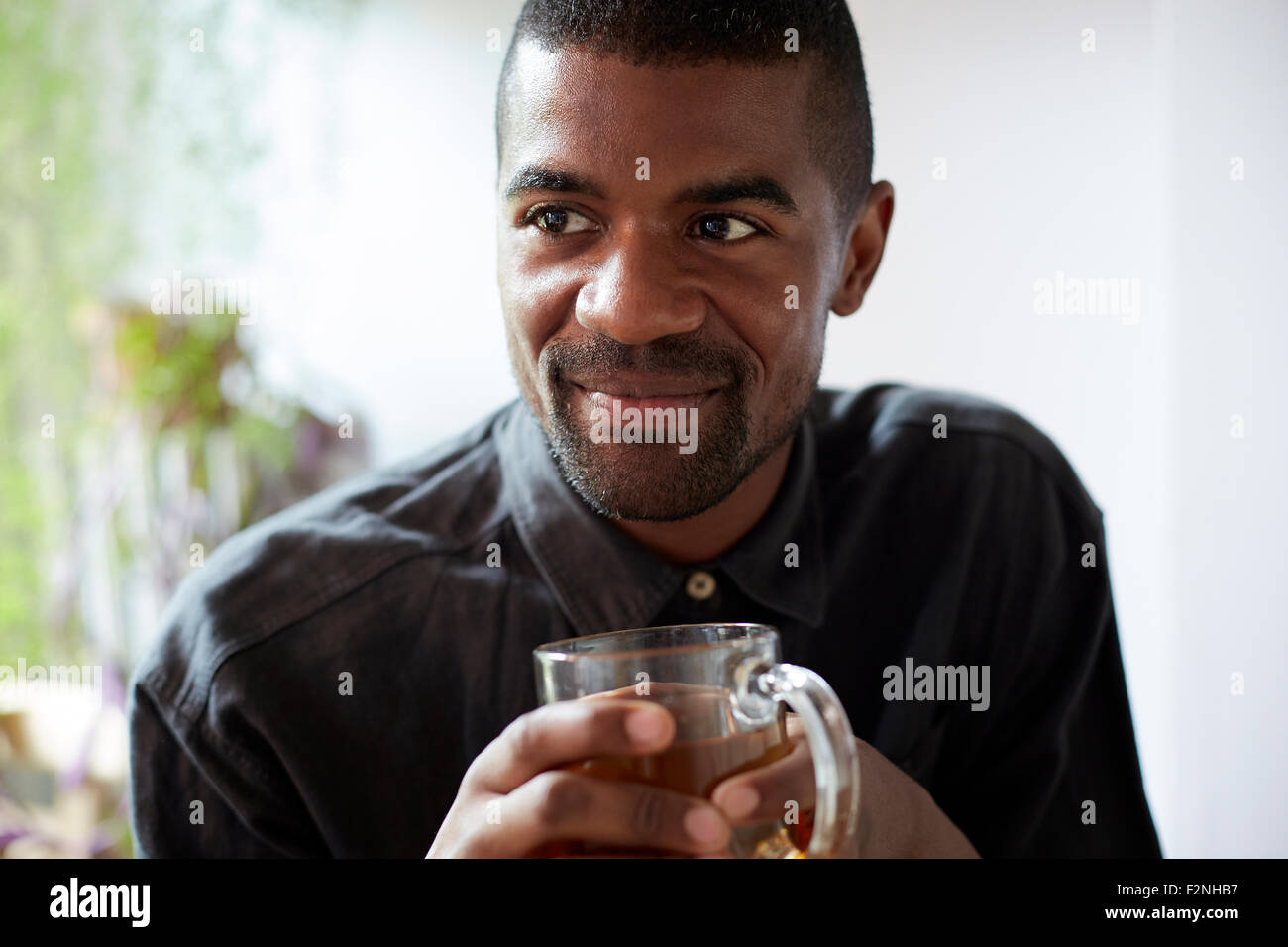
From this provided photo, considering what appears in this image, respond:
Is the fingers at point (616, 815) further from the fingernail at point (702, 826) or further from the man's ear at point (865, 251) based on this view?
the man's ear at point (865, 251)

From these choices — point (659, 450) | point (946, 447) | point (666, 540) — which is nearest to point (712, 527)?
point (666, 540)

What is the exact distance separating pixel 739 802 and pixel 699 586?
397 mm

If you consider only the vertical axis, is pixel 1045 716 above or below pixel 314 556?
below

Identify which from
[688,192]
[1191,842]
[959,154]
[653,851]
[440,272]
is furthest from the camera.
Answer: [440,272]

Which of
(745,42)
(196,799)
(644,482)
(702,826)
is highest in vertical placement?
(745,42)

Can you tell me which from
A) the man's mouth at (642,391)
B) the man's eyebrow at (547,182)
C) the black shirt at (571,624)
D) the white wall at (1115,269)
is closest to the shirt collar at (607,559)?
the black shirt at (571,624)

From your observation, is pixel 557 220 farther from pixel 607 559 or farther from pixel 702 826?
pixel 702 826

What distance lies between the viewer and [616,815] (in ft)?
1.76

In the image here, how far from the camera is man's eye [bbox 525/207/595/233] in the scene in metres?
0.83

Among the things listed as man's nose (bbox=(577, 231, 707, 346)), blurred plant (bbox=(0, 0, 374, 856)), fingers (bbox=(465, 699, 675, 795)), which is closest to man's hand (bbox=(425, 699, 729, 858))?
fingers (bbox=(465, 699, 675, 795))

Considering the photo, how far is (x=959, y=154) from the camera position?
1.66 m

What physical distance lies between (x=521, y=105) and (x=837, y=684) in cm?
57
